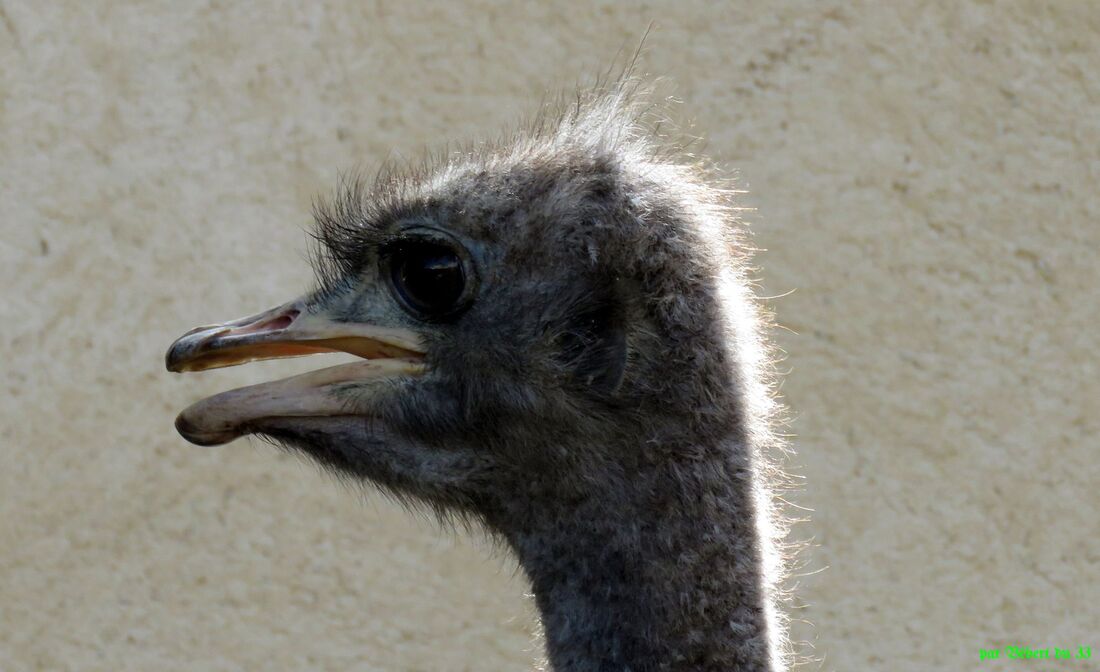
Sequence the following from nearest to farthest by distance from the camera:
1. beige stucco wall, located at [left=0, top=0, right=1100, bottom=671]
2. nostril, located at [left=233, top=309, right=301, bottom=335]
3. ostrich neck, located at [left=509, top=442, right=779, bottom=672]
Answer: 1. ostrich neck, located at [left=509, top=442, right=779, bottom=672]
2. nostril, located at [left=233, top=309, right=301, bottom=335]
3. beige stucco wall, located at [left=0, top=0, right=1100, bottom=671]

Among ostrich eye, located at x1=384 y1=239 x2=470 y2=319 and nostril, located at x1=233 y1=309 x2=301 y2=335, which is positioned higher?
ostrich eye, located at x1=384 y1=239 x2=470 y2=319

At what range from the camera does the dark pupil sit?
1.48 meters

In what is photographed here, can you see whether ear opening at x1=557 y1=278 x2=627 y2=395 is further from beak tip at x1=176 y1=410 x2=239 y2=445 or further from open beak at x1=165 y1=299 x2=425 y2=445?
beak tip at x1=176 y1=410 x2=239 y2=445

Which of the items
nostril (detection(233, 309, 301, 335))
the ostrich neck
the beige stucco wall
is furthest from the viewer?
the beige stucco wall

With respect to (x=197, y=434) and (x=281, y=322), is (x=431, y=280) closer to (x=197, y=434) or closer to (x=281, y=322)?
(x=281, y=322)

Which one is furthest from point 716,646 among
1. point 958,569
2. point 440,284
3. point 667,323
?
point 958,569

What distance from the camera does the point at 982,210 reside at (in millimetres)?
3551

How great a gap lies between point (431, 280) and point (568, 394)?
0.17m

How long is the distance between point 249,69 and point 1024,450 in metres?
1.99

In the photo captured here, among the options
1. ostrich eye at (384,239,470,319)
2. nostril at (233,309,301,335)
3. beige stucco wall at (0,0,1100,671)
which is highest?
ostrich eye at (384,239,470,319)

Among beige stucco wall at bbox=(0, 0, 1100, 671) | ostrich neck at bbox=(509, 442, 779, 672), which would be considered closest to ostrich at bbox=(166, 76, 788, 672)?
ostrich neck at bbox=(509, 442, 779, 672)

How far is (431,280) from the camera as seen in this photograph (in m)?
1.48

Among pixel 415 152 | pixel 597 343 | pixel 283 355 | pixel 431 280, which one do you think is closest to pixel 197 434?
pixel 283 355

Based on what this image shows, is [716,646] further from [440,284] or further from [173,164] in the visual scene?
[173,164]
